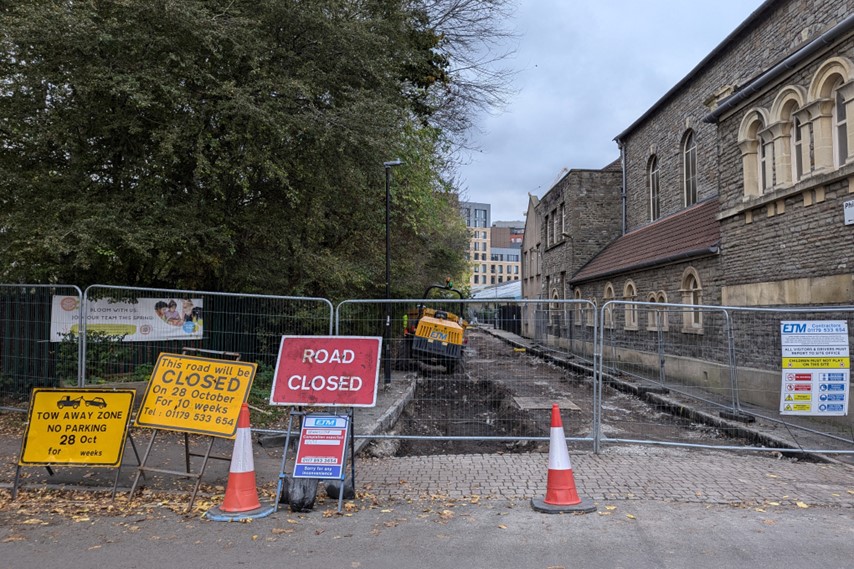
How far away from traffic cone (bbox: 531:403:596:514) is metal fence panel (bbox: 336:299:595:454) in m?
1.86

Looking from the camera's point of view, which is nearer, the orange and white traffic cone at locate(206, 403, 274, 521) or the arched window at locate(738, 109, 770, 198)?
the orange and white traffic cone at locate(206, 403, 274, 521)

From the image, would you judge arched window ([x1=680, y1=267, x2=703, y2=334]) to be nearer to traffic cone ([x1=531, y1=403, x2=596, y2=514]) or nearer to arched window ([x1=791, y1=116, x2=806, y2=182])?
arched window ([x1=791, y1=116, x2=806, y2=182])

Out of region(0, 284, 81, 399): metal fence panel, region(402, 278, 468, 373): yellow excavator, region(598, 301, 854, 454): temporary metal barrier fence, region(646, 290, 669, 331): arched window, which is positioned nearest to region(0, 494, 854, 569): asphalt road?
region(598, 301, 854, 454): temporary metal barrier fence

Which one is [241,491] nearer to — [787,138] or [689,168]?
[787,138]

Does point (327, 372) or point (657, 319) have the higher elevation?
point (657, 319)

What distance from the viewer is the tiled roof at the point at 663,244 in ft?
51.3

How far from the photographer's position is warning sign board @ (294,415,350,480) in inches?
216

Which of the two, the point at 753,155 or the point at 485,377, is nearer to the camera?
the point at 485,377

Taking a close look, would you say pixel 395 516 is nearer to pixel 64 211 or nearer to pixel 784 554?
pixel 784 554

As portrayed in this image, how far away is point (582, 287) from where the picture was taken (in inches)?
1043

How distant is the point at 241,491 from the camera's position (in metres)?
5.32

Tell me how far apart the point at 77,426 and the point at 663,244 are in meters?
17.2

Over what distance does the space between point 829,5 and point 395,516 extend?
43.3 feet

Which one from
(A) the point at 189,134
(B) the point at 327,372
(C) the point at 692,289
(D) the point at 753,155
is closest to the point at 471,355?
(B) the point at 327,372
